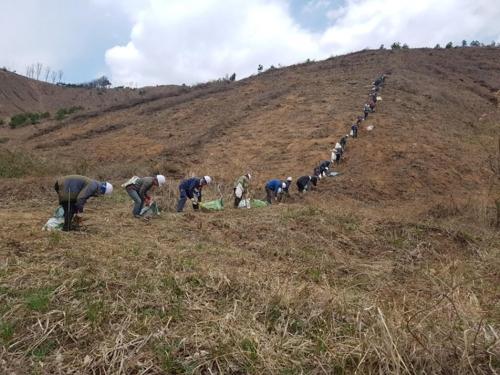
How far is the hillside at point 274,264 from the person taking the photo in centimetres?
325

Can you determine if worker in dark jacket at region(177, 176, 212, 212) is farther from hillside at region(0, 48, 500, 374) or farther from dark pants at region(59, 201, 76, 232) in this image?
dark pants at region(59, 201, 76, 232)

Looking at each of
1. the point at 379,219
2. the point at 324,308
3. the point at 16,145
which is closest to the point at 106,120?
the point at 16,145

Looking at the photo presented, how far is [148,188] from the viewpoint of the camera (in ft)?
29.6

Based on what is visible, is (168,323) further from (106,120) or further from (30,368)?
(106,120)

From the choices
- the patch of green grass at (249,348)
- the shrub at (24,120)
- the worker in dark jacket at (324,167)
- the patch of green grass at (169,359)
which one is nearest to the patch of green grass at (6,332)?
the patch of green grass at (169,359)

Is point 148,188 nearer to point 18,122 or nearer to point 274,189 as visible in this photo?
point 274,189

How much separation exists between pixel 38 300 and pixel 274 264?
305 cm

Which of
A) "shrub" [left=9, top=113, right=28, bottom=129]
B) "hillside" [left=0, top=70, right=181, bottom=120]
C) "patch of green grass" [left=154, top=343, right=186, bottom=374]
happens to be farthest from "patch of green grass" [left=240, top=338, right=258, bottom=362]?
"hillside" [left=0, top=70, right=181, bottom=120]

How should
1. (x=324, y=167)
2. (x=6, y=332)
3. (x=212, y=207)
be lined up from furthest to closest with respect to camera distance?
1. (x=324, y=167)
2. (x=212, y=207)
3. (x=6, y=332)

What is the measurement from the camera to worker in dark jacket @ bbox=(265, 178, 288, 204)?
12406 mm

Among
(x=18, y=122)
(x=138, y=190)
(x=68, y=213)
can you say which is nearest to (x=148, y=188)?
(x=138, y=190)

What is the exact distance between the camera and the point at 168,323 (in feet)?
12.0

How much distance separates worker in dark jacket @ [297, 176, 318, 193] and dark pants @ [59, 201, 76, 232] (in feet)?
24.9

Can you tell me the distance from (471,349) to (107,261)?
3578 millimetres
